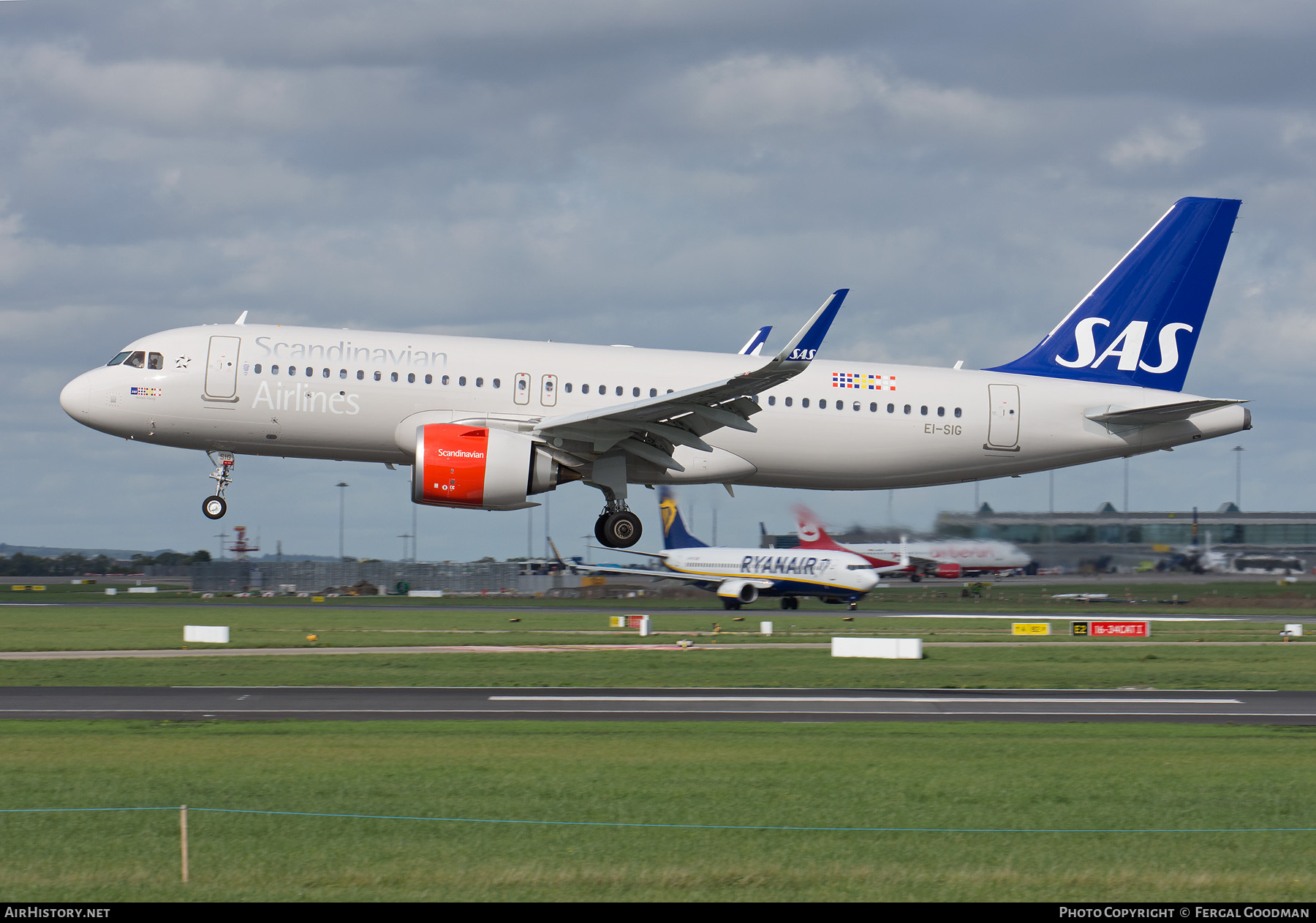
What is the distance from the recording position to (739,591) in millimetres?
66375

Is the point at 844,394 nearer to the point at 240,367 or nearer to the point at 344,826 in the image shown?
the point at 240,367

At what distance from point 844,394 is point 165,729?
1917cm

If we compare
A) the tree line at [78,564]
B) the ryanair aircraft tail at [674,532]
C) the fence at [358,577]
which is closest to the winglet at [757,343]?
the ryanair aircraft tail at [674,532]

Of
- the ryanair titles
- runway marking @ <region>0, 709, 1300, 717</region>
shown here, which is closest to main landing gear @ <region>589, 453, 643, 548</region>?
runway marking @ <region>0, 709, 1300, 717</region>

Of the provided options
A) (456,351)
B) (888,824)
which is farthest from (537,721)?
(456,351)

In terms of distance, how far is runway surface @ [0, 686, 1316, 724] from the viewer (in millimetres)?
20609

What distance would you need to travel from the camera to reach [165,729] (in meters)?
18.6

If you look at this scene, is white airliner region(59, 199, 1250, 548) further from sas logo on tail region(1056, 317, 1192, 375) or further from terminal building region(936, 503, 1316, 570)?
terminal building region(936, 503, 1316, 570)

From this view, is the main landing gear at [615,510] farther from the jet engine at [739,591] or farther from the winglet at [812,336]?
the jet engine at [739,591]

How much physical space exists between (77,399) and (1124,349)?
88.3 feet

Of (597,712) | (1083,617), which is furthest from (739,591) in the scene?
(597,712)

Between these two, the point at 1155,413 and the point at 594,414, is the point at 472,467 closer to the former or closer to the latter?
the point at 594,414

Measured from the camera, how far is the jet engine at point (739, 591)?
66.4 metres
